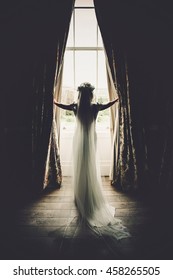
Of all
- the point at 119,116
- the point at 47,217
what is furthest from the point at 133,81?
the point at 47,217

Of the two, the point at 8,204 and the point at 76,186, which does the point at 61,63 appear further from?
the point at 8,204

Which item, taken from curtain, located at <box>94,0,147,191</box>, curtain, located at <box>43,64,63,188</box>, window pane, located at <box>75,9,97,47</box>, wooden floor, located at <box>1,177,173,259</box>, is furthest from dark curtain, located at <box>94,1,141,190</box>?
curtain, located at <box>43,64,63,188</box>

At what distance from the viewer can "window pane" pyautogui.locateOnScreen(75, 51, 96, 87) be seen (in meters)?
3.91

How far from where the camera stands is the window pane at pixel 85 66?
391cm

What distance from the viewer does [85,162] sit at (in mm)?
2648

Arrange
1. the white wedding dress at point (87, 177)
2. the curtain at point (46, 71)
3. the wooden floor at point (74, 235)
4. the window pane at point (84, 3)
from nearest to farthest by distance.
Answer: the wooden floor at point (74, 235)
the white wedding dress at point (87, 177)
the curtain at point (46, 71)
the window pane at point (84, 3)

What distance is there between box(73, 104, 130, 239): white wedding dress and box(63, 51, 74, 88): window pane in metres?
1.43

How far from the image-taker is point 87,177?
104 inches

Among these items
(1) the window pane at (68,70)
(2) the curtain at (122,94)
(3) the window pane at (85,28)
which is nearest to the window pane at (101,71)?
(3) the window pane at (85,28)

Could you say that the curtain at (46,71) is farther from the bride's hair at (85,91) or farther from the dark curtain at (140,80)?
the bride's hair at (85,91)

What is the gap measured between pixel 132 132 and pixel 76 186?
1197mm

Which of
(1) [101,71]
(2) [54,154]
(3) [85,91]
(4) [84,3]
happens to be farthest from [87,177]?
(4) [84,3]

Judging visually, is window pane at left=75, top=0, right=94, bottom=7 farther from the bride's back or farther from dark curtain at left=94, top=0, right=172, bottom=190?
the bride's back

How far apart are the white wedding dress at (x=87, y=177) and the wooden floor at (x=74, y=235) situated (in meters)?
0.19
